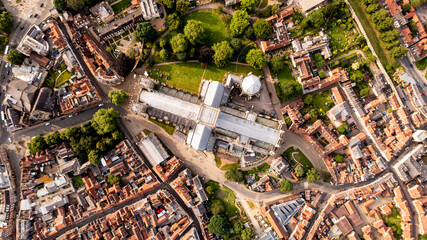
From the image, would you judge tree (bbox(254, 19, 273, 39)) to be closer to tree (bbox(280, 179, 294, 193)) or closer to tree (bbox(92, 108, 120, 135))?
tree (bbox(280, 179, 294, 193))

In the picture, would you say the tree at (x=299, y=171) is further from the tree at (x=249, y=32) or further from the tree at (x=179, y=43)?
the tree at (x=179, y=43)

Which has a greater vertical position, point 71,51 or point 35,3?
point 35,3

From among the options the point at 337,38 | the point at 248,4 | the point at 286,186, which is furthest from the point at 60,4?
the point at 286,186

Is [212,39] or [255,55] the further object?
[212,39]

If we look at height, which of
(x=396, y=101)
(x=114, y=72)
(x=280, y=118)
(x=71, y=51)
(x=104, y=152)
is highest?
(x=71, y=51)

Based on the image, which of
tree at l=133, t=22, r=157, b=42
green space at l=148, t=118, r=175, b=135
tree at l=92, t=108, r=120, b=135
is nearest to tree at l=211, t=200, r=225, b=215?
green space at l=148, t=118, r=175, b=135

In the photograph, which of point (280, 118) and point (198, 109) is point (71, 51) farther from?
point (280, 118)

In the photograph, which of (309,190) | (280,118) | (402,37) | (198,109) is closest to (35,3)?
(198,109)
